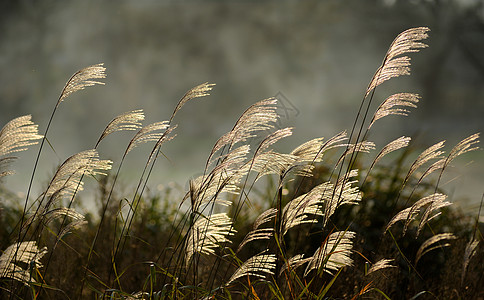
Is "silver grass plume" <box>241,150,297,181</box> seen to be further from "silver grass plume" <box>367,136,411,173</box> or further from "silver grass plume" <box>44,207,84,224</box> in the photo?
"silver grass plume" <box>44,207,84,224</box>

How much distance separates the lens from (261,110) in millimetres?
2605

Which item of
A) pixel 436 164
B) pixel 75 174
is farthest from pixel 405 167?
pixel 75 174

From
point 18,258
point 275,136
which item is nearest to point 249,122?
point 275,136

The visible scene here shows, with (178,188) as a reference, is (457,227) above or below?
below

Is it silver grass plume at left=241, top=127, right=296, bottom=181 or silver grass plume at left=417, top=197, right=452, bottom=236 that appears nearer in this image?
silver grass plume at left=241, top=127, right=296, bottom=181

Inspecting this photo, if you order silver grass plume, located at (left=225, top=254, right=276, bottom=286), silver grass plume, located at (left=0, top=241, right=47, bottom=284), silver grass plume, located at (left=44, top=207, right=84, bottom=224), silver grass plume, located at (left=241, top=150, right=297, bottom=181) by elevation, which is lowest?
silver grass plume, located at (left=225, top=254, right=276, bottom=286)

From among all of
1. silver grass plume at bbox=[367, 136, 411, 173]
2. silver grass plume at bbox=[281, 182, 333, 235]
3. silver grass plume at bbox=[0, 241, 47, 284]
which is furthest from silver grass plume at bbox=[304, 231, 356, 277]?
silver grass plume at bbox=[0, 241, 47, 284]

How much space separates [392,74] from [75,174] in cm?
173

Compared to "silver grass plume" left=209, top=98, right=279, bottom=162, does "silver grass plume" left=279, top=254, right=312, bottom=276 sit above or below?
below

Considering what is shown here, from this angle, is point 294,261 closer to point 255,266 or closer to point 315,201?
point 255,266

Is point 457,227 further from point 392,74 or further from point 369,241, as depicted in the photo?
point 392,74

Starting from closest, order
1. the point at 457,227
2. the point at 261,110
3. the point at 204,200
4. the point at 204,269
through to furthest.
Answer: the point at 261,110, the point at 204,200, the point at 204,269, the point at 457,227

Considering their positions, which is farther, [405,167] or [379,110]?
[405,167]

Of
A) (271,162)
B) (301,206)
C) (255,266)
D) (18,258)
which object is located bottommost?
(255,266)
